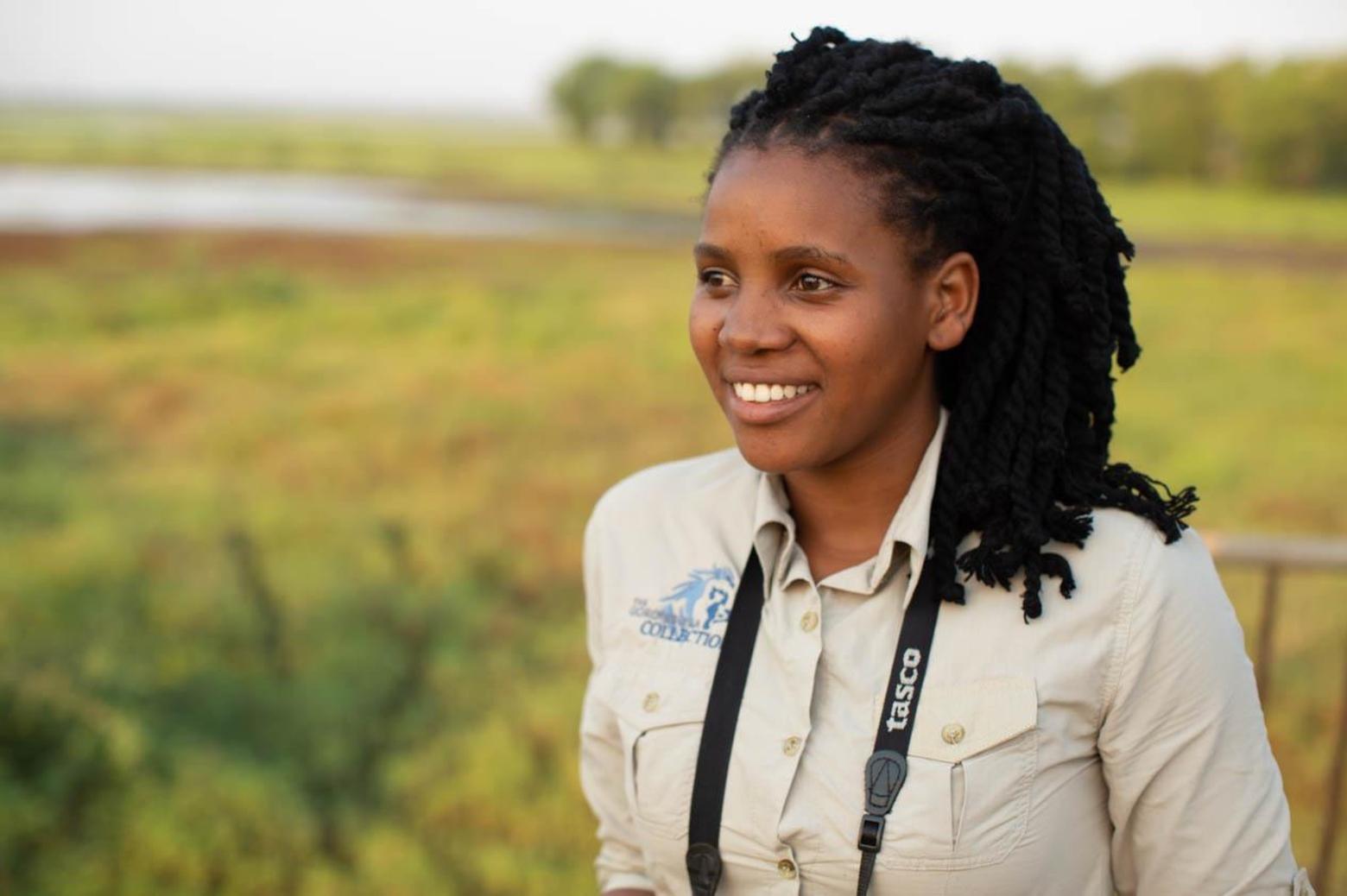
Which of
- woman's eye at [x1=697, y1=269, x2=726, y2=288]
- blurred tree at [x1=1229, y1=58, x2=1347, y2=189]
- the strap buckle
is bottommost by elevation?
the strap buckle

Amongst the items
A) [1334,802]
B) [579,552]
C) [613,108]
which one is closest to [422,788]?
[579,552]

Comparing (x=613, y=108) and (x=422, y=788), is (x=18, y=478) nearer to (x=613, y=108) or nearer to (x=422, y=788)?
(x=422, y=788)

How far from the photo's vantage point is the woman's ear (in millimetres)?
1558

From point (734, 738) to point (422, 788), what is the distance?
294 cm

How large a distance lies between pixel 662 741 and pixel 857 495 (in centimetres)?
44

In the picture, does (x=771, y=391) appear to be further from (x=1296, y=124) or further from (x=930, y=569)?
(x=1296, y=124)

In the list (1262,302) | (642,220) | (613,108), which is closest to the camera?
(1262,302)

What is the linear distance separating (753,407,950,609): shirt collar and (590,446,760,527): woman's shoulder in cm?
7

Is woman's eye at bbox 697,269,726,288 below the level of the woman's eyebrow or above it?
below

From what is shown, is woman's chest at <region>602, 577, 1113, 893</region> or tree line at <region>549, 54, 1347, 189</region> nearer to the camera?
woman's chest at <region>602, 577, 1113, 893</region>

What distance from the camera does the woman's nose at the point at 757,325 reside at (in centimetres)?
149

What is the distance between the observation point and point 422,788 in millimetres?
4207

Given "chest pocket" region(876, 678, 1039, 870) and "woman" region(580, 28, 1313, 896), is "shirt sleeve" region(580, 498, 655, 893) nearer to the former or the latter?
"woman" region(580, 28, 1313, 896)

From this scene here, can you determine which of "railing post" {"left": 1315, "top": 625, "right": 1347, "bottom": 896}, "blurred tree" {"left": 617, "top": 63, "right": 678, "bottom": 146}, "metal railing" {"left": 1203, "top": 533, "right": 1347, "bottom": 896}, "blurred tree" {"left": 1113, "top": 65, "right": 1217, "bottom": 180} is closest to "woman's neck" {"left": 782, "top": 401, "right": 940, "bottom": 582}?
"metal railing" {"left": 1203, "top": 533, "right": 1347, "bottom": 896}
